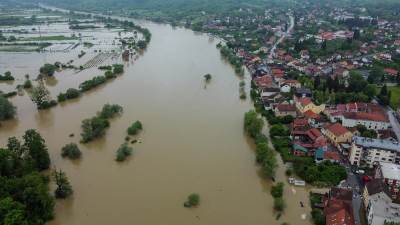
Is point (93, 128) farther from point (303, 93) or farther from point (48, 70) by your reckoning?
point (48, 70)

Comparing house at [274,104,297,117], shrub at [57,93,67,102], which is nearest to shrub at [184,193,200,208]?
house at [274,104,297,117]

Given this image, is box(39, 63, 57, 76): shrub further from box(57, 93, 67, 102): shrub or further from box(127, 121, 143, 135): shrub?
box(127, 121, 143, 135): shrub

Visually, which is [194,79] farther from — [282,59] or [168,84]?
[282,59]

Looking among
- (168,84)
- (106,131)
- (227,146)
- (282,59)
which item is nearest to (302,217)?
(227,146)

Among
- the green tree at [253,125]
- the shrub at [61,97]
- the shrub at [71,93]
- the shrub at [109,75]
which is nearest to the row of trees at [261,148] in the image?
the green tree at [253,125]

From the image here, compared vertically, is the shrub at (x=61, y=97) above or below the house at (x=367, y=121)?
below

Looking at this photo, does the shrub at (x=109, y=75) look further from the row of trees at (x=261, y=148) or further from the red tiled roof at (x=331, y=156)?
the red tiled roof at (x=331, y=156)
